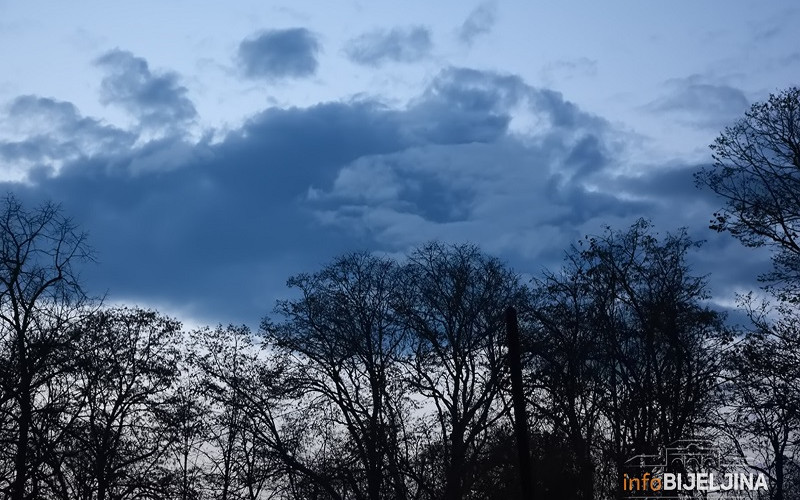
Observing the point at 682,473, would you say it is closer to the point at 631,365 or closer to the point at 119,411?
the point at 631,365

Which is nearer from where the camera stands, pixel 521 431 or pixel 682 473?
pixel 521 431

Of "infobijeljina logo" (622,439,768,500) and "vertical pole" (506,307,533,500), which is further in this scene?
"infobijeljina logo" (622,439,768,500)

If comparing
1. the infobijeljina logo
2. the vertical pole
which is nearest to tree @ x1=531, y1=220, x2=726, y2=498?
the infobijeljina logo

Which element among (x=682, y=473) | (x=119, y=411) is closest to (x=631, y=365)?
(x=682, y=473)

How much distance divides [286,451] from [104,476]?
1353 centimetres

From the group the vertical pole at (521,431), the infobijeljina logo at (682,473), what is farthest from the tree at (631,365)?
the vertical pole at (521,431)

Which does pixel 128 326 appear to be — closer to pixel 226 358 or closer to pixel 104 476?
pixel 226 358

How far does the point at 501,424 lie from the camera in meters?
33.8

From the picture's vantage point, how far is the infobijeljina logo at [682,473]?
30.4 m

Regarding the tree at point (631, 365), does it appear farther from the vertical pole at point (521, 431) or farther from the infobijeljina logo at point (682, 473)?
the vertical pole at point (521, 431)

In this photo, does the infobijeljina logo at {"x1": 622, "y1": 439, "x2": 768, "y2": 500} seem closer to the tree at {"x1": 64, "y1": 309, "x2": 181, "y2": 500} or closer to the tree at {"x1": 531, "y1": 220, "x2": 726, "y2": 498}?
the tree at {"x1": 531, "y1": 220, "x2": 726, "y2": 498}

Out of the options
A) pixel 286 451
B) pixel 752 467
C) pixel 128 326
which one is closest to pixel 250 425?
pixel 286 451

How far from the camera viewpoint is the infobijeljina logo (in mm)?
30422

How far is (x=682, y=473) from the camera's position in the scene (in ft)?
101
